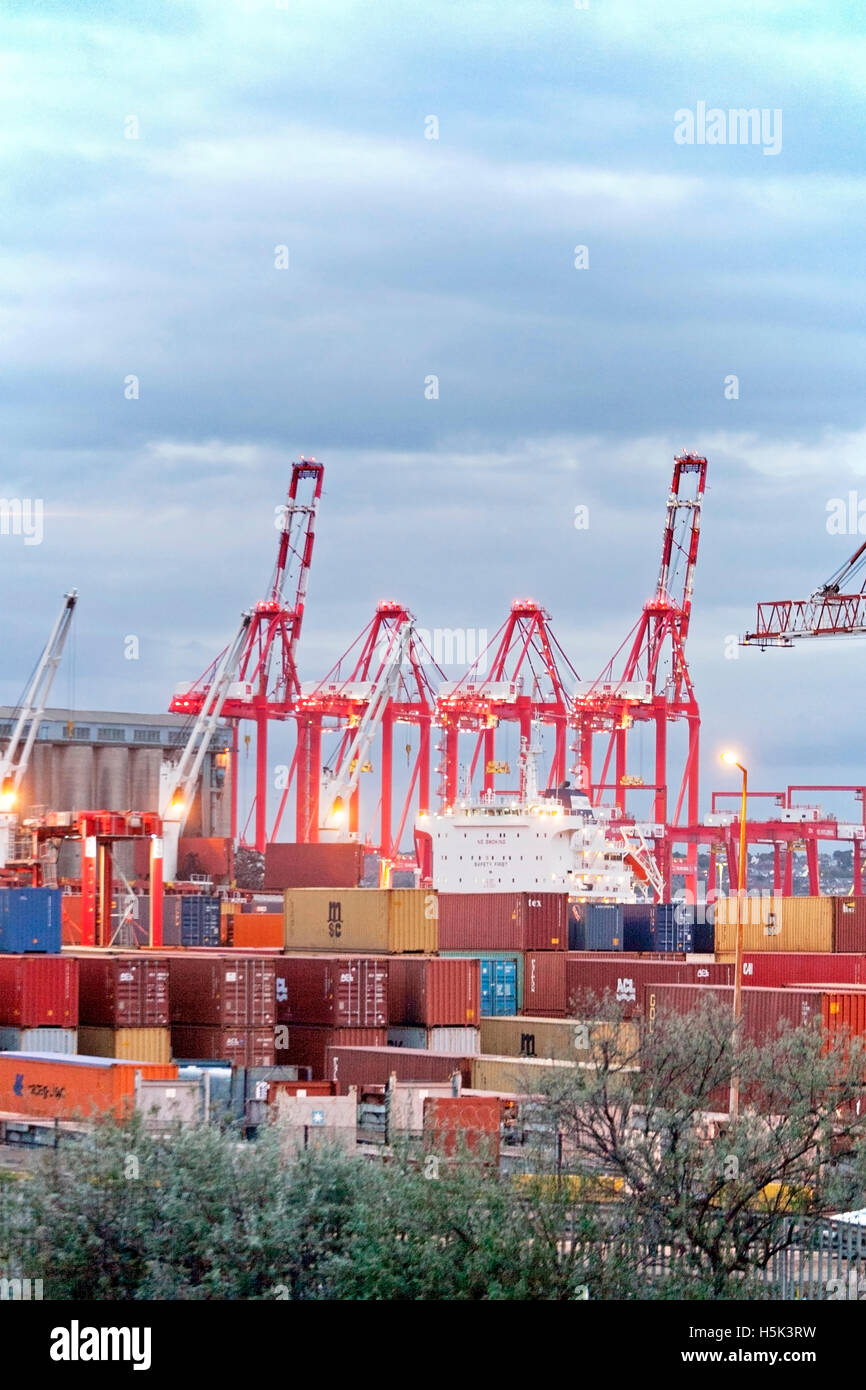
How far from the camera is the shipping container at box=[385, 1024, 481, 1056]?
37812 millimetres

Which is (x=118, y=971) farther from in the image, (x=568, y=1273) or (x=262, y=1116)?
(x=568, y=1273)

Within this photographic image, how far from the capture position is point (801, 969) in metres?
42.0

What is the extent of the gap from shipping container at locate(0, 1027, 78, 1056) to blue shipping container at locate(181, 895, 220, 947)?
72.3ft

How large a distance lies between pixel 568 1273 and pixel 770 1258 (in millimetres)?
3249

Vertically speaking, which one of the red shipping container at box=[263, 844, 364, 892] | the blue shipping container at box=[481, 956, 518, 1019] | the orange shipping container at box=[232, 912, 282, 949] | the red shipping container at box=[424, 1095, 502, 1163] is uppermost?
the red shipping container at box=[263, 844, 364, 892]

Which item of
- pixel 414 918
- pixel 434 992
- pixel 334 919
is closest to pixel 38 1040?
pixel 434 992

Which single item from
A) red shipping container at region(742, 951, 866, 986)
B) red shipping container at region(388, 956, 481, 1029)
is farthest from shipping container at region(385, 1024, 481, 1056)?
red shipping container at region(742, 951, 866, 986)

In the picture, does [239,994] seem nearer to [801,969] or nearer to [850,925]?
[801,969]

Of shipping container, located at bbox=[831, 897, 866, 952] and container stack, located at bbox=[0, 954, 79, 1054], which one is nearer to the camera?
container stack, located at bbox=[0, 954, 79, 1054]

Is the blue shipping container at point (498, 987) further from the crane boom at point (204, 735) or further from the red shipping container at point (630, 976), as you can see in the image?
the crane boom at point (204, 735)

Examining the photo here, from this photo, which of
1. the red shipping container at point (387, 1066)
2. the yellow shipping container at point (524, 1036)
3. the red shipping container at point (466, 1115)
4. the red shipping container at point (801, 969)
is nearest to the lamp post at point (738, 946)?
the red shipping container at point (466, 1115)

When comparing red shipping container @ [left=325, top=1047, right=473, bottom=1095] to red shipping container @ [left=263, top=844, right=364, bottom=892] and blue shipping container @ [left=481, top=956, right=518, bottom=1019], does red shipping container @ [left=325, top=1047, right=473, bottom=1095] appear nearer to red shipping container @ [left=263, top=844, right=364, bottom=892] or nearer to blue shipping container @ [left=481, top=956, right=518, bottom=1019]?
blue shipping container @ [left=481, top=956, right=518, bottom=1019]

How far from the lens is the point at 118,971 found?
35.6 metres
